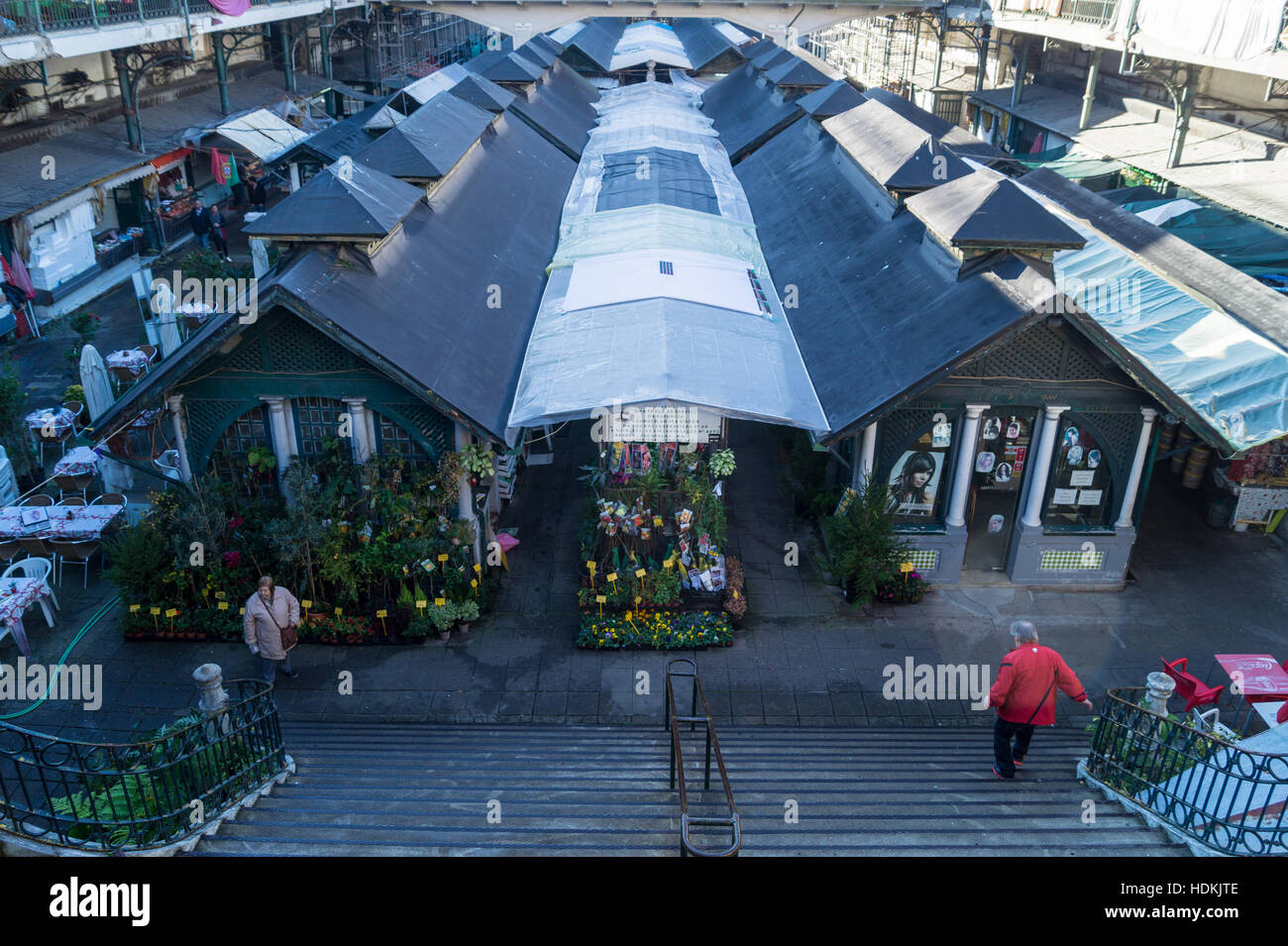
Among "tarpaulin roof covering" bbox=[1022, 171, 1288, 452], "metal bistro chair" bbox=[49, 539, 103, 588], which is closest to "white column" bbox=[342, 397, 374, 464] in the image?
"metal bistro chair" bbox=[49, 539, 103, 588]

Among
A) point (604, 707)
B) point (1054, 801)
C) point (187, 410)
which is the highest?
point (187, 410)

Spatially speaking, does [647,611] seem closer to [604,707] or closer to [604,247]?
[604,707]

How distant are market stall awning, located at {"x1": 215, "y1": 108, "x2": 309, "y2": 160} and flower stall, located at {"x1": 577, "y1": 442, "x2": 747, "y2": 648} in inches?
811

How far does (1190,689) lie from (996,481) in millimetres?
3975

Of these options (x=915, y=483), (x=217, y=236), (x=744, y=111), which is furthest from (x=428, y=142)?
(x=744, y=111)

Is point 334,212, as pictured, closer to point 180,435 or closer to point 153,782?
point 180,435

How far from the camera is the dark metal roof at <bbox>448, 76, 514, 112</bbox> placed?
75.4 feet

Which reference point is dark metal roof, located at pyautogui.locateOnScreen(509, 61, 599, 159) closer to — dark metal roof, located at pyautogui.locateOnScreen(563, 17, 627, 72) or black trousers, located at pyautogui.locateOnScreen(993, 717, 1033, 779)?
dark metal roof, located at pyautogui.locateOnScreen(563, 17, 627, 72)

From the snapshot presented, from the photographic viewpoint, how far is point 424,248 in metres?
14.8

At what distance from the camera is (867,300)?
15.0 metres

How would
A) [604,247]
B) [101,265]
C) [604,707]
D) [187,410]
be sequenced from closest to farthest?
1. [604,707]
2. [187,410]
3. [604,247]
4. [101,265]

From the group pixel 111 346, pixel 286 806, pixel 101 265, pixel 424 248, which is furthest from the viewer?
pixel 101 265

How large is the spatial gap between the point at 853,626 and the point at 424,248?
28.7 ft

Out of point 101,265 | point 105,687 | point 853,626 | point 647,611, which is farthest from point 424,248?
point 101,265
